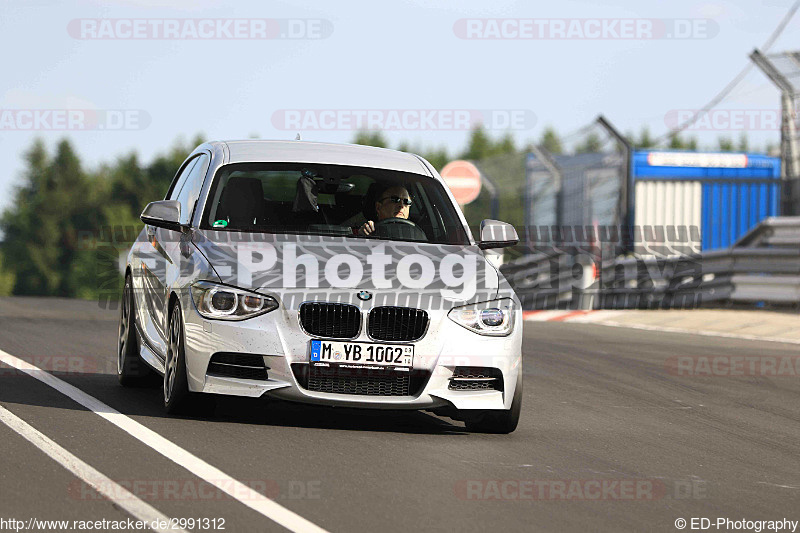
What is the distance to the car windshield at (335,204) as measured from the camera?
838cm

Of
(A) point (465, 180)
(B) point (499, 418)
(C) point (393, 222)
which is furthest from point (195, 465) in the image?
(A) point (465, 180)

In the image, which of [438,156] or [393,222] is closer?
[393,222]

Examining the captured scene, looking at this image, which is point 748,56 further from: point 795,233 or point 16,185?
point 16,185

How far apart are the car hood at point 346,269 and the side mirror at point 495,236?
37 centimetres

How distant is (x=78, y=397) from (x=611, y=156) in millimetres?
16938

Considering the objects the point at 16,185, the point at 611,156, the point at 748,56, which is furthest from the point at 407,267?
the point at 16,185

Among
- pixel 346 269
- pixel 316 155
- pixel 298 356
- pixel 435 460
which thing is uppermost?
pixel 316 155

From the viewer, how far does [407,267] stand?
7527 millimetres

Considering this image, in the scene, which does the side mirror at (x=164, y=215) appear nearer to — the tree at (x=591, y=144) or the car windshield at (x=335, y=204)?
the car windshield at (x=335, y=204)

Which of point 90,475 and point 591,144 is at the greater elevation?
point 591,144

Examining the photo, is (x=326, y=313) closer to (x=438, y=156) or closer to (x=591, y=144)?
(x=591, y=144)

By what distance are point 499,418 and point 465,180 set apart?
77.1ft

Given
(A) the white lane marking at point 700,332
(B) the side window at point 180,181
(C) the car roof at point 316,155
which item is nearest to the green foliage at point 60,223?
(A) the white lane marking at point 700,332

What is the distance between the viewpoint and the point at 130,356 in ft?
30.3
